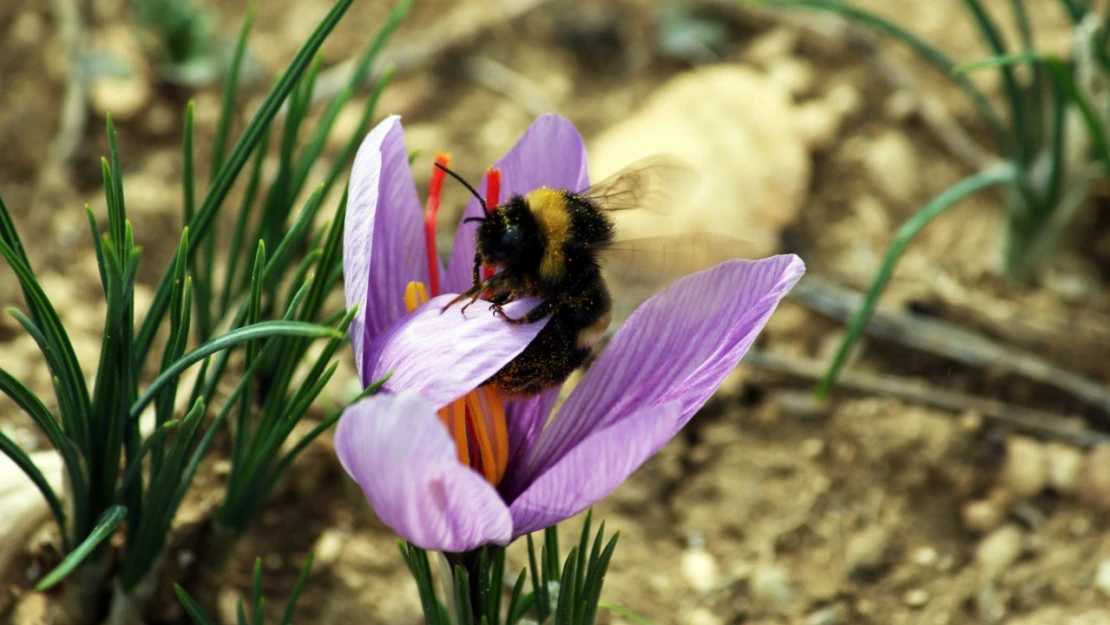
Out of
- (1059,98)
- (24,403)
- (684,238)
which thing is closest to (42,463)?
(24,403)

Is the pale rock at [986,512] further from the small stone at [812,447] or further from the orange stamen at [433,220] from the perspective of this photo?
the orange stamen at [433,220]

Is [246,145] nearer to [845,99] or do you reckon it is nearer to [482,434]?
[482,434]

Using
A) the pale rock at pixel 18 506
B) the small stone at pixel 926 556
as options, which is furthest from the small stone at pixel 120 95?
the small stone at pixel 926 556

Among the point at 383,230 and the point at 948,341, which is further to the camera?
the point at 948,341

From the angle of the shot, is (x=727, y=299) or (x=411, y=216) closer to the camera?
(x=727, y=299)

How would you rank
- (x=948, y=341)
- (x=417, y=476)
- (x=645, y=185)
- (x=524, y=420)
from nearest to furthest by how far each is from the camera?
(x=417, y=476)
(x=524, y=420)
(x=645, y=185)
(x=948, y=341)

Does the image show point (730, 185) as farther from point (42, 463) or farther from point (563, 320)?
point (42, 463)

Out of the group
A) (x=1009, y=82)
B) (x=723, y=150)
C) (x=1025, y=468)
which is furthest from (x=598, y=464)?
(x=723, y=150)
